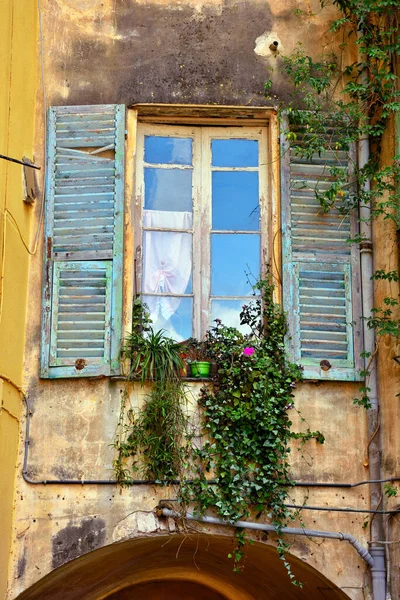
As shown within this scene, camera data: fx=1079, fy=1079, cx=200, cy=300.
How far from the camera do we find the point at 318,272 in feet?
26.5

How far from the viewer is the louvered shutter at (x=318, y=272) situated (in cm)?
791

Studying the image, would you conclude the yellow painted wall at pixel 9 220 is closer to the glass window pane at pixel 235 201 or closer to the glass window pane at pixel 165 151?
the glass window pane at pixel 165 151

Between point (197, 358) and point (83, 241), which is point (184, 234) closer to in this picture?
point (83, 241)

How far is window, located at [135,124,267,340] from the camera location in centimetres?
822

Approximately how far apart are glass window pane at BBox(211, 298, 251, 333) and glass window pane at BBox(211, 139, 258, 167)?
1122mm

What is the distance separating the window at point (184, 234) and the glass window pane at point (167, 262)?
11 mm

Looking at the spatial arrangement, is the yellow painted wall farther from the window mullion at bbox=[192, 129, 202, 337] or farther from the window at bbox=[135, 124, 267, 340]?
the window mullion at bbox=[192, 129, 202, 337]

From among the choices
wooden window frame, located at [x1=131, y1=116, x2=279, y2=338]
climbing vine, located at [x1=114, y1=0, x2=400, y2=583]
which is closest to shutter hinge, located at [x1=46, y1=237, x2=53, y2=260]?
wooden window frame, located at [x1=131, y1=116, x2=279, y2=338]

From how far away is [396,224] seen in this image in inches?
312

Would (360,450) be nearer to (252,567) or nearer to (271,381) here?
(271,381)

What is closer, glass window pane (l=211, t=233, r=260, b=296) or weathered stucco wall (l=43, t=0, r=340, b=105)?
glass window pane (l=211, t=233, r=260, b=296)

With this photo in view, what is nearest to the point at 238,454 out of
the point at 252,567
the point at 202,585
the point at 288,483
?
the point at 288,483

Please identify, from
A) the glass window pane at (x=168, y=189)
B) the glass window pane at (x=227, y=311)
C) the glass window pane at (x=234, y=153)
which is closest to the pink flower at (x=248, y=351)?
the glass window pane at (x=227, y=311)

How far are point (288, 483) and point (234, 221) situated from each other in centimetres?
212
